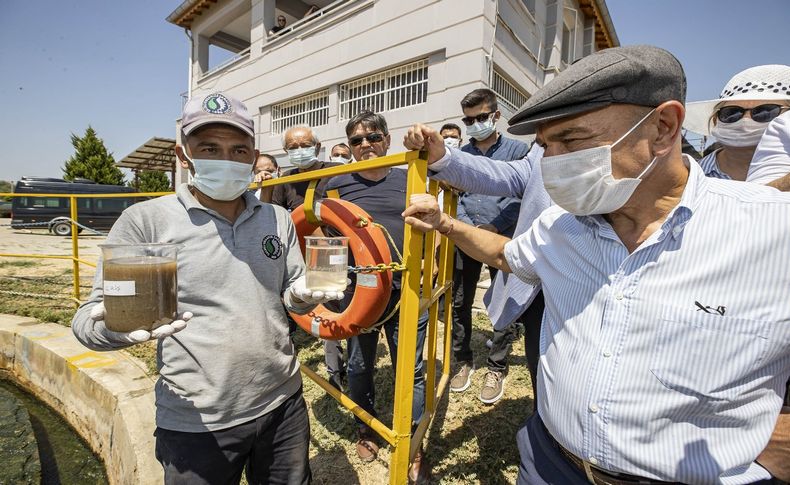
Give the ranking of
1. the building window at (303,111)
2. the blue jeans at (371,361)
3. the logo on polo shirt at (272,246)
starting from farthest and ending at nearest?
1. the building window at (303,111)
2. the blue jeans at (371,361)
3. the logo on polo shirt at (272,246)

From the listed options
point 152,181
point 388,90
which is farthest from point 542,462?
point 152,181

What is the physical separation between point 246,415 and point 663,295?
1.27 m

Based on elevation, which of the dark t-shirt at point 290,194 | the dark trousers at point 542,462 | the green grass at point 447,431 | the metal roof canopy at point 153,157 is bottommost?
the green grass at point 447,431

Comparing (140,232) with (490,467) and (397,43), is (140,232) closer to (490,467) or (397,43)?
(490,467)

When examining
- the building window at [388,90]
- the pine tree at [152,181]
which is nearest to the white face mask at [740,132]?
the building window at [388,90]

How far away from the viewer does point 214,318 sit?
1247 millimetres

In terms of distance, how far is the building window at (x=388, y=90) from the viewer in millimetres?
7543

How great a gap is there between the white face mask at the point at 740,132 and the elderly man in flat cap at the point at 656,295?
1146 mm

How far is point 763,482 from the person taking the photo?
86cm

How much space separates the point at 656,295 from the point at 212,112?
135 cm

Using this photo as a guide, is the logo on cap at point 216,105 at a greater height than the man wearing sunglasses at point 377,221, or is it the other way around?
the logo on cap at point 216,105

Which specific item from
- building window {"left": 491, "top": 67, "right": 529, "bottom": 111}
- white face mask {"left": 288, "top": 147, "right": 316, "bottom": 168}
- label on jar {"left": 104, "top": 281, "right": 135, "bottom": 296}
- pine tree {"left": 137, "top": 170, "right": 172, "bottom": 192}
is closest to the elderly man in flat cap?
label on jar {"left": 104, "top": 281, "right": 135, "bottom": 296}

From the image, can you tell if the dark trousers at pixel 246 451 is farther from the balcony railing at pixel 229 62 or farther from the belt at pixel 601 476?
the balcony railing at pixel 229 62

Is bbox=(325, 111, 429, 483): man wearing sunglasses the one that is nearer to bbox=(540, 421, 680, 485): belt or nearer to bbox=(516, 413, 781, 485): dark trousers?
bbox=(516, 413, 781, 485): dark trousers
